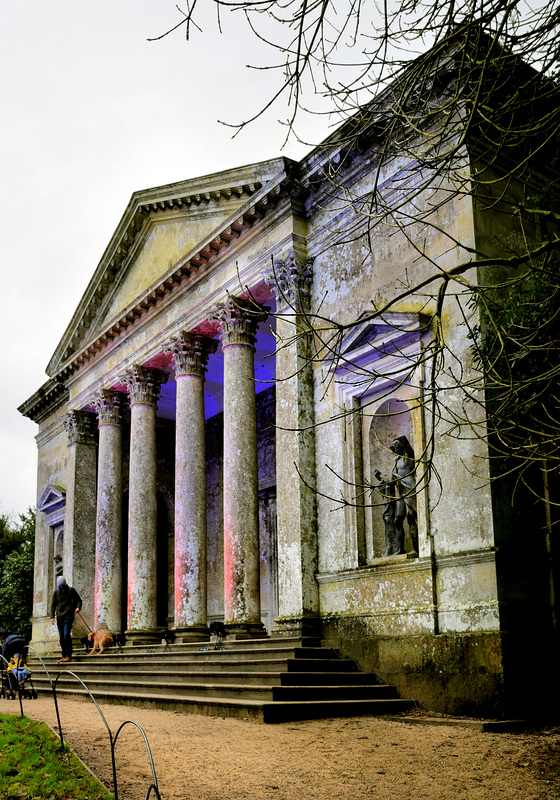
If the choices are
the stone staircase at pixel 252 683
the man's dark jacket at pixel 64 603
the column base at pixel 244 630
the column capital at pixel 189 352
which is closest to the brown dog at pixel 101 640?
the man's dark jacket at pixel 64 603

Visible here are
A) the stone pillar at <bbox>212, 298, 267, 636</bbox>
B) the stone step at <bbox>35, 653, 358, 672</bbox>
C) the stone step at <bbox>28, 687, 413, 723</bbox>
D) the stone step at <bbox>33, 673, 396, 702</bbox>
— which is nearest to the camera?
the stone step at <bbox>28, 687, 413, 723</bbox>

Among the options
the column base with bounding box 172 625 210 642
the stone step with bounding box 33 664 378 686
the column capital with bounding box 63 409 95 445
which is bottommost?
the stone step with bounding box 33 664 378 686

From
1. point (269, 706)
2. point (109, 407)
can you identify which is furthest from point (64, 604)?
point (269, 706)

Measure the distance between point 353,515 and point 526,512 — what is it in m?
3.04

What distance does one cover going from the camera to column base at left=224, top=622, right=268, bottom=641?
1542 cm

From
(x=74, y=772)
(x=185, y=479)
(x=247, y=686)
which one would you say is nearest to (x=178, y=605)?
(x=185, y=479)

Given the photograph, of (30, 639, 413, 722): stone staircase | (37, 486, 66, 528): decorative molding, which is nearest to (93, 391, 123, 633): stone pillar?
(37, 486, 66, 528): decorative molding

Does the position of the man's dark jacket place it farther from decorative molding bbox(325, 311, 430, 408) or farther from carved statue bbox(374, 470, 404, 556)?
carved statue bbox(374, 470, 404, 556)

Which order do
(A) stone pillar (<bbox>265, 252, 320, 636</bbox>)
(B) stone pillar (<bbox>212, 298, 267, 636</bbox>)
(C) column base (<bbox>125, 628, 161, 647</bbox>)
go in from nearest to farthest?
(A) stone pillar (<bbox>265, 252, 320, 636</bbox>) < (B) stone pillar (<bbox>212, 298, 267, 636</bbox>) < (C) column base (<bbox>125, 628, 161, 647</bbox>)

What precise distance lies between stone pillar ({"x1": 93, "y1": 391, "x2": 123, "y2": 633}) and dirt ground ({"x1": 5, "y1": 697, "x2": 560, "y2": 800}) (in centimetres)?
1094

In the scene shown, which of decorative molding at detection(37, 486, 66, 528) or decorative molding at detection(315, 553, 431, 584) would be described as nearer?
decorative molding at detection(315, 553, 431, 584)

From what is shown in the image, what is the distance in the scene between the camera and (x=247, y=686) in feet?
37.4

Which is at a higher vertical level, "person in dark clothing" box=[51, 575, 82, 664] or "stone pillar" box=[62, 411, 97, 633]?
"stone pillar" box=[62, 411, 97, 633]

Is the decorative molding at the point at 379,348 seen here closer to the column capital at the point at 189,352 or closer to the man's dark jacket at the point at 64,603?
the column capital at the point at 189,352
